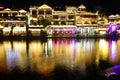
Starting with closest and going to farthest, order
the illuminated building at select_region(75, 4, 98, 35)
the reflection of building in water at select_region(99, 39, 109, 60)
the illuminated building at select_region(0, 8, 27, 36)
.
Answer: the reflection of building in water at select_region(99, 39, 109, 60), the illuminated building at select_region(0, 8, 27, 36), the illuminated building at select_region(75, 4, 98, 35)

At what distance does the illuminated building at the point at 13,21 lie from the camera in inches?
1430

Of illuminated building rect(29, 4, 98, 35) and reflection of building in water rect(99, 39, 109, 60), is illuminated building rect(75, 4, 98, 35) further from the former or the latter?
reflection of building in water rect(99, 39, 109, 60)

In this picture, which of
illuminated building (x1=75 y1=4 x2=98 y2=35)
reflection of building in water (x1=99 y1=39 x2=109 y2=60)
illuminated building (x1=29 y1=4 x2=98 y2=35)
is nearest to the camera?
reflection of building in water (x1=99 y1=39 x2=109 y2=60)

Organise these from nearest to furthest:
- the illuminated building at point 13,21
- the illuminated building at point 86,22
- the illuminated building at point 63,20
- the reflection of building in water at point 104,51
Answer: the reflection of building in water at point 104,51, the illuminated building at point 13,21, the illuminated building at point 63,20, the illuminated building at point 86,22

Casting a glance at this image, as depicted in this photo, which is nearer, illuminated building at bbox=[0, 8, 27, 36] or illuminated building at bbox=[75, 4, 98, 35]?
illuminated building at bbox=[0, 8, 27, 36]

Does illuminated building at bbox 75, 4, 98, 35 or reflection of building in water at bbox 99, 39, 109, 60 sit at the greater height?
illuminated building at bbox 75, 4, 98, 35

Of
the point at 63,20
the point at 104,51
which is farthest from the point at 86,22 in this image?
the point at 104,51

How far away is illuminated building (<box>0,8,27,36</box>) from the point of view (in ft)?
119

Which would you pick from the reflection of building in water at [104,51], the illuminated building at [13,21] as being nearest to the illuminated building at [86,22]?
the illuminated building at [13,21]

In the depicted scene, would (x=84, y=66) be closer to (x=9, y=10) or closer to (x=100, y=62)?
(x=100, y=62)

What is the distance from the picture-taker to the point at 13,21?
37656mm

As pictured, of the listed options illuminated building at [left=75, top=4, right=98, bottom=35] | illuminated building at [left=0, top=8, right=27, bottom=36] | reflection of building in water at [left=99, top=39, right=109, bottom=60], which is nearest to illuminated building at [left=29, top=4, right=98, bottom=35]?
illuminated building at [left=75, top=4, right=98, bottom=35]

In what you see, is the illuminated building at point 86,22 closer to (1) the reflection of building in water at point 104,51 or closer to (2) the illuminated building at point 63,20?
(2) the illuminated building at point 63,20

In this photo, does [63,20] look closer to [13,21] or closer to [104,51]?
[13,21]
